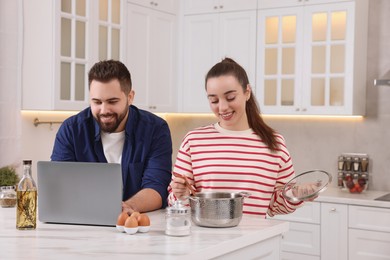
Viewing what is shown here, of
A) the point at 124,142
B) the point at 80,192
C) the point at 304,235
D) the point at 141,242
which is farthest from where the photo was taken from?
the point at 304,235

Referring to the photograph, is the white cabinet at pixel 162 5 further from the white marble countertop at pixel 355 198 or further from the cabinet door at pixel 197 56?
the white marble countertop at pixel 355 198

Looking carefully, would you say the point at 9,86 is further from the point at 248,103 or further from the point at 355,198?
the point at 355,198

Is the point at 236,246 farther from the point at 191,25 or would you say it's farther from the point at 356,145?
the point at 191,25

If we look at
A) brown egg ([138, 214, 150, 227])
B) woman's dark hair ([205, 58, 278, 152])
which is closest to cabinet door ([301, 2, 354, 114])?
woman's dark hair ([205, 58, 278, 152])

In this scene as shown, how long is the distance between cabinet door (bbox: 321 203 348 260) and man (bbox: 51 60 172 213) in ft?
6.09

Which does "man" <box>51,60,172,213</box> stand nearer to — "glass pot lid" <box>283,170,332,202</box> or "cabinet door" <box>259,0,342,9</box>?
"glass pot lid" <box>283,170,332,202</box>

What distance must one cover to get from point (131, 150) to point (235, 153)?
46 cm

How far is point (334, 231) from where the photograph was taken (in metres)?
4.25

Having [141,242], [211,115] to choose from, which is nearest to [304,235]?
[211,115]

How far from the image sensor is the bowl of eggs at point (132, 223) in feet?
6.81

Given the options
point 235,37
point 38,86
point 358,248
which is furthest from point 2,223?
point 235,37

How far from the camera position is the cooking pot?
2.19 m

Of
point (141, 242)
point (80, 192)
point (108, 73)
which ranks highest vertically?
point (108, 73)

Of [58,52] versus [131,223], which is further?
[58,52]
